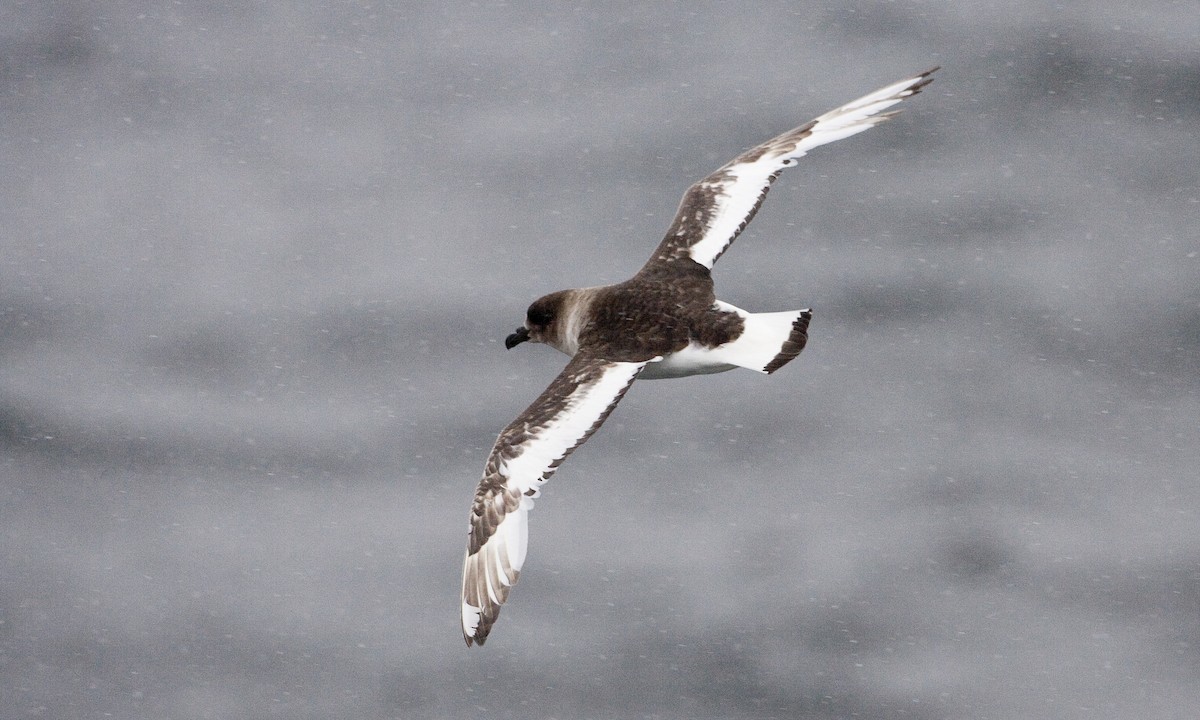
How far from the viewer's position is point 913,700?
16.7 metres

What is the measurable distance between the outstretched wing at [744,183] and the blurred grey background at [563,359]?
14.1ft

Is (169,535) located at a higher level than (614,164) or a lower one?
lower

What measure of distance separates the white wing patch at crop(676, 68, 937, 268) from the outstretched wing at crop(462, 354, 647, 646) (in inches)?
77.6

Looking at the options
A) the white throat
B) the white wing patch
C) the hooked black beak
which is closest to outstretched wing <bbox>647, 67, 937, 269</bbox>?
the white wing patch

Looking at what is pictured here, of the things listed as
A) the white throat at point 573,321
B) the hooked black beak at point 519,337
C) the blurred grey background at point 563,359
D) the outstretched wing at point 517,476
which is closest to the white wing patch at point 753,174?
the white throat at point 573,321

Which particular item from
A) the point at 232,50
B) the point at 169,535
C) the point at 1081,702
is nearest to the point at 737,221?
the point at 1081,702

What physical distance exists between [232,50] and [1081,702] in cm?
1121

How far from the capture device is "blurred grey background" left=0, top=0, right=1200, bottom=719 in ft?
55.8

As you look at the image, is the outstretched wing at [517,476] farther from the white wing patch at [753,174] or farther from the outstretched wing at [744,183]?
the white wing patch at [753,174]

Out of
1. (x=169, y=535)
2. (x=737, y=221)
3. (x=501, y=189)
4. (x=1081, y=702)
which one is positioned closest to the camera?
(x=737, y=221)

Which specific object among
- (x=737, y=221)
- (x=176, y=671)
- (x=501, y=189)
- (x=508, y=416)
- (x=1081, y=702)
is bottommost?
(x=1081, y=702)

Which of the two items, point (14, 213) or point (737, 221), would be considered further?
point (14, 213)

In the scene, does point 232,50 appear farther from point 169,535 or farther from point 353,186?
point 169,535

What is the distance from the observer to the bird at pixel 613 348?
454 inches
